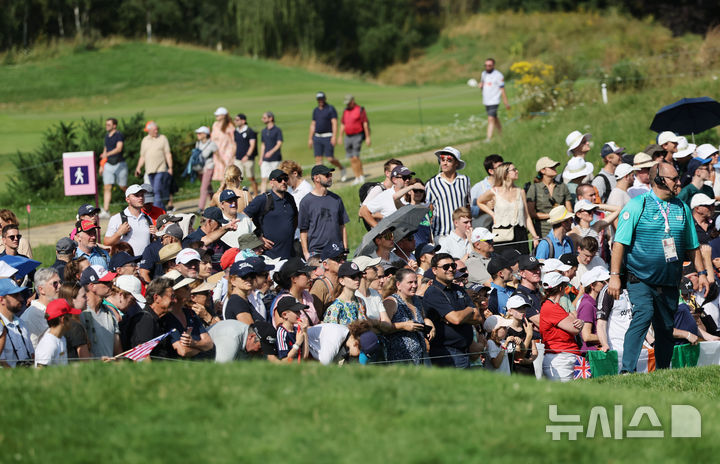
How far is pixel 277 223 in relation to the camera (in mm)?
14156

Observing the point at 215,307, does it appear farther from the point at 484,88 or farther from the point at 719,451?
the point at 484,88

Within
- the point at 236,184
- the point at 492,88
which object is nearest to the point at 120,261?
the point at 236,184

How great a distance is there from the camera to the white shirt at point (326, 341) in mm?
9609

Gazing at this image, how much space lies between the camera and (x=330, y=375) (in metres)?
7.83

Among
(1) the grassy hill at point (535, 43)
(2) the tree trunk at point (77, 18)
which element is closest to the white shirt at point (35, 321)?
(1) the grassy hill at point (535, 43)

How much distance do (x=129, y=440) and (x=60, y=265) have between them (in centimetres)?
571

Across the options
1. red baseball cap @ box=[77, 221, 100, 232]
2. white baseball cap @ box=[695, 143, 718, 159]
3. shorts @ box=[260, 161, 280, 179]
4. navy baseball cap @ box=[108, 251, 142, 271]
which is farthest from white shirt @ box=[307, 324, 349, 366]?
shorts @ box=[260, 161, 280, 179]

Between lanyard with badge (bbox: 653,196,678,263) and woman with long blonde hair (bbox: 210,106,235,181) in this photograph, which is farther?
woman with long blonde hair (bbox: 210,106,235,181)

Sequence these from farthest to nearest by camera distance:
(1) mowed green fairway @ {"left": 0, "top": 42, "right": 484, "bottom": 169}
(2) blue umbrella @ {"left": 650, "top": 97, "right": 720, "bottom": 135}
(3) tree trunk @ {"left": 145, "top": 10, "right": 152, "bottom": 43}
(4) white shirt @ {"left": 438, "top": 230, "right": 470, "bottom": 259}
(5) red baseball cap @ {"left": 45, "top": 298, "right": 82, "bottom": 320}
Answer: (3) tree trunk @ {"left": 145, "top": 10, "right": 152, "bottom": 43} → (1) mowed green fairway @ {"left": 0, "top": 42, "right": 484, "bottom": 169} → (2) blue umbrella @ {"left": 650, "top": 97, "right": 720, "bottom": 135} → (4) white shirt @ {"left": 438, "top": 230, "right": 470, "bottom": 259} → (5) red baseball cap @ {"left": 45, "top": 298, "right": 82, "bottom": 320}

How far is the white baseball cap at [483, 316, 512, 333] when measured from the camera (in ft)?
36.0

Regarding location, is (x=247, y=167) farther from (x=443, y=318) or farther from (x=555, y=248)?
(x=443, y=318)

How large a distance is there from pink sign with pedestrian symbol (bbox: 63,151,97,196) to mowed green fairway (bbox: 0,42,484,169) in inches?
476

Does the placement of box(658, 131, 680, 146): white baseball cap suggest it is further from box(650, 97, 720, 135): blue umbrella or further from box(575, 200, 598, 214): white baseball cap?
box(575, 200, 598, 214): white baseball cap

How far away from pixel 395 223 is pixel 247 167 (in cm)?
1082
